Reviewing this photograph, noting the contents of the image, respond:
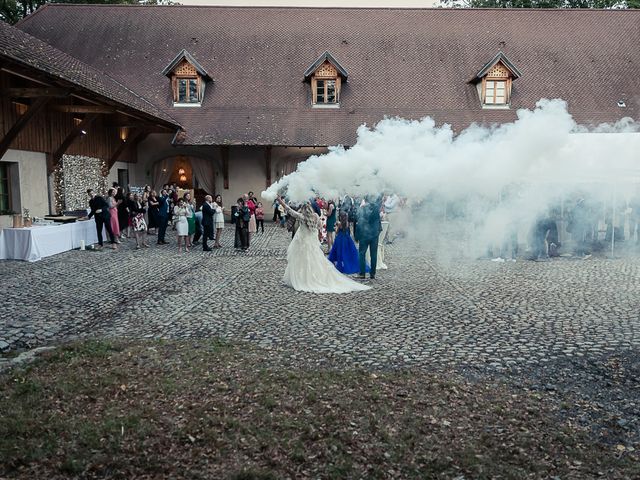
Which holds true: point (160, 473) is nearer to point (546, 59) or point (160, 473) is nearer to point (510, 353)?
point (510, 353)

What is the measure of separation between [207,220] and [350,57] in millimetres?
16913

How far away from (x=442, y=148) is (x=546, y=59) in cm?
2220

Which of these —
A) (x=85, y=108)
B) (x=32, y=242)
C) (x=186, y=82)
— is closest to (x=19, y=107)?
(x=85, y=108)

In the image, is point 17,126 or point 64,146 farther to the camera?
point 64,146

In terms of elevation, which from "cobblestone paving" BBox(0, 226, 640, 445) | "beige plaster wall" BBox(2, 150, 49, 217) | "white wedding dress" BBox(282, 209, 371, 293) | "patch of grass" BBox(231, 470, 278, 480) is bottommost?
"patch of grass" BBox(231, 470, 278, 480)

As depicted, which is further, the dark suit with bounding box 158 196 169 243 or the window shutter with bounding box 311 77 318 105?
the window shutter with bounding box 311 77 318 105

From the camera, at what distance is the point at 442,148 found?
13.3 m

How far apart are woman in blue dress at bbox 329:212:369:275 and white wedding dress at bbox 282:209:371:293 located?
64.8 inches

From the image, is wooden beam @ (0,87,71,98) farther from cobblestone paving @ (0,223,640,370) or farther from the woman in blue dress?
the woman in blue dress

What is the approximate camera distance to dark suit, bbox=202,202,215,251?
Result: 60.1 ft

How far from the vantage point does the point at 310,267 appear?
1215cm

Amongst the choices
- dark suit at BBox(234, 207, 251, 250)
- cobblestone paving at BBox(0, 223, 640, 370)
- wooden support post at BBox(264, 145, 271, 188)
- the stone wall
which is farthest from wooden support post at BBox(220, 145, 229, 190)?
cobblestone paving at BBox(0, 223, 640, 370)

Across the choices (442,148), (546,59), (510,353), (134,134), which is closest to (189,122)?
(134,134)

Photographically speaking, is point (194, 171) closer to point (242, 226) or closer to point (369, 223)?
point (242, 226)
